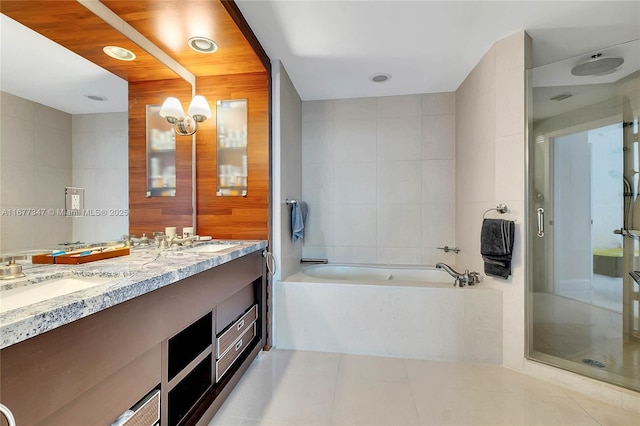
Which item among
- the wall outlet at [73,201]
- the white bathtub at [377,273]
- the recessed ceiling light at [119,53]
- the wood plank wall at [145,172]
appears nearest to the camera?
the wall outlet at [73,201]

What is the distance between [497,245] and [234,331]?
1965 mm

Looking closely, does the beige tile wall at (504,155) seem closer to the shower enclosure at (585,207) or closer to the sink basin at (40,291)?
Result: the shower enclosure at (585,207)

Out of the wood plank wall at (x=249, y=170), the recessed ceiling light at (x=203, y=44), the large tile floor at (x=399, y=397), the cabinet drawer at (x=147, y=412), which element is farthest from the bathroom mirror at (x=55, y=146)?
the large tile floor at (x=399, y=397)

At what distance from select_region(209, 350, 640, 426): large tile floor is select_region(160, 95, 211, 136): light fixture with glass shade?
1.88 metres

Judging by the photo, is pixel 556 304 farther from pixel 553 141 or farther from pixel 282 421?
pixel 282 421

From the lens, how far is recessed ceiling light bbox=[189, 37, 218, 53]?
183 centimetres

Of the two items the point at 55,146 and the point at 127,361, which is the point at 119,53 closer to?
the point at 55,146

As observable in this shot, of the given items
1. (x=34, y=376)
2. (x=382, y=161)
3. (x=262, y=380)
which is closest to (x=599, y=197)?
(x=382, y=161)

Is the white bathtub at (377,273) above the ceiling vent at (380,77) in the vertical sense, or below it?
below

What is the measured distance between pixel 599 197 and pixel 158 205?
330cm

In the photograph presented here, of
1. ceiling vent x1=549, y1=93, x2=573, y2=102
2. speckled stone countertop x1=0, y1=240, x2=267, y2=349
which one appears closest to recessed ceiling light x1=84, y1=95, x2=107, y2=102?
speckled stone countertop x1=0, y1=240, x2=267, y2=349

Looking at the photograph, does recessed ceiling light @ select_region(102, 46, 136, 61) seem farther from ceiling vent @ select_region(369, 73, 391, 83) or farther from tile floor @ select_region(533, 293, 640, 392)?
tile floor @ select_region(533, 293, 640, 392)

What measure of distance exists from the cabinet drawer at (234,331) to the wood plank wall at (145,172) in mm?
900

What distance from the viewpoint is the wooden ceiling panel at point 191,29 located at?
1521 mm
